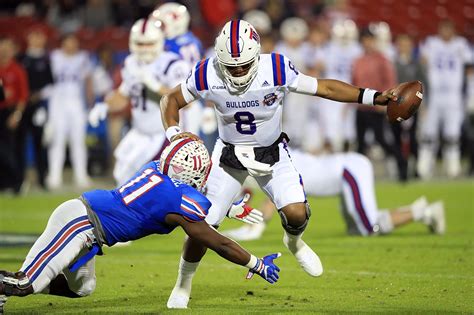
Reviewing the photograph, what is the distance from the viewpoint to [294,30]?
1596cm

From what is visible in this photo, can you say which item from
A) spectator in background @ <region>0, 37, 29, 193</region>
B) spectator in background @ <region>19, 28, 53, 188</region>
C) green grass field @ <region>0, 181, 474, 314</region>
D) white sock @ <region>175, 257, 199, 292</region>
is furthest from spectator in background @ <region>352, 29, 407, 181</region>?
white sock @ <region>175, 257, 199, 292</region>

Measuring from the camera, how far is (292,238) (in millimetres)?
6805

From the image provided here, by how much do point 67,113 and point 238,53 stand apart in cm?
882

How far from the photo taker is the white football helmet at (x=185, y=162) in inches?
222

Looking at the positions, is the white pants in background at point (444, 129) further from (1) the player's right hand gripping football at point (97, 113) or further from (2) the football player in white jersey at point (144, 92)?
(1) the player's right hand gripping football at point (97, 113)

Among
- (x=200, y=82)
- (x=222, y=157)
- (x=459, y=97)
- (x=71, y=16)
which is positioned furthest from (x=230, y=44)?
(x=71, y=16)

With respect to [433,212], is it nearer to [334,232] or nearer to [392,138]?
[334,232]

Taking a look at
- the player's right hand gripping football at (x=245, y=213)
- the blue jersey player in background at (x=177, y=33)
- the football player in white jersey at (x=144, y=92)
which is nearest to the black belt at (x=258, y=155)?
the player's right hand gripping football at (x=245, y=213)

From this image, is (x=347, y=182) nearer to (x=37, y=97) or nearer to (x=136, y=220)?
(x=136, y=220)

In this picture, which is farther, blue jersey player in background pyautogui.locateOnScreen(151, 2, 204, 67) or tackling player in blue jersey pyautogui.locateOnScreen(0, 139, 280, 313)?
blue jersey player in background pyautogui.locateOnScreen(151, 2, 204, 67)

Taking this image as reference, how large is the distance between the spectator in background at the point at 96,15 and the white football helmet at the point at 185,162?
1206cm

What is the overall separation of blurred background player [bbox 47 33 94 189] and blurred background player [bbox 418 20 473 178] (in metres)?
5.01

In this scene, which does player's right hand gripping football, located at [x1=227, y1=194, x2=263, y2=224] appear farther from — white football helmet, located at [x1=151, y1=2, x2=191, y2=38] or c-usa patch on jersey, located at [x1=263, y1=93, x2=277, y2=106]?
white football helmet, located at [x1=151, y1=2, x2=191, y2=38]

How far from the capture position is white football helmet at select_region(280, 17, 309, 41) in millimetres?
15961
